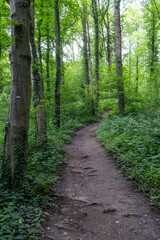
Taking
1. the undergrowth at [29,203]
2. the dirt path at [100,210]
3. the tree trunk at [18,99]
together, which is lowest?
the dirt path at [100,210]

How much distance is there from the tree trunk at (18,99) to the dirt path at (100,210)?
1.35m

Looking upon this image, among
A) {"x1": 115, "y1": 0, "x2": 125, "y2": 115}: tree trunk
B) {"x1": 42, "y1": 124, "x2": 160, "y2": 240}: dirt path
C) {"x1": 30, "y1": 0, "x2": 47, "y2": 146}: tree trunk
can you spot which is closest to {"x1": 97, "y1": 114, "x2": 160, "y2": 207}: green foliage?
{"x1": 42, "y1": 124, "x2": 160, "y2": 240}: dirt path

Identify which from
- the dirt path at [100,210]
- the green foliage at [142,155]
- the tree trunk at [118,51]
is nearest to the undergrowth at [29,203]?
the dirt path at [100,210]

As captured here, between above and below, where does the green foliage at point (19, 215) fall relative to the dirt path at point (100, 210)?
above

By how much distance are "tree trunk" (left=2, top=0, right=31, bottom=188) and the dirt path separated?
1348 millimetres

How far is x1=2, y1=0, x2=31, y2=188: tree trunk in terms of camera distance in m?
3.85

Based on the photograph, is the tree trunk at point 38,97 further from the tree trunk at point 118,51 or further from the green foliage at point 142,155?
the tree trunk at point 118,51

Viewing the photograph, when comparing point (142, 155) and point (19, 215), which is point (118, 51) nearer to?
point (142, 155)

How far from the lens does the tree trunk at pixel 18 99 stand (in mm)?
→ 3846

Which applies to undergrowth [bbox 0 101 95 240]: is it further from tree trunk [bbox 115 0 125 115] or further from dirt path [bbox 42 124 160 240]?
tree trunk [bbox 115 0 125 115]

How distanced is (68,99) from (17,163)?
35.9 feet

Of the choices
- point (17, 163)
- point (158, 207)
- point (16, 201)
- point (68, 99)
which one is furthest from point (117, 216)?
point (68, 99)

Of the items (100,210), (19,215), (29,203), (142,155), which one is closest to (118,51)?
(142,155)

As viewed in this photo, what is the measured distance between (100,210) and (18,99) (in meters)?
3.25
